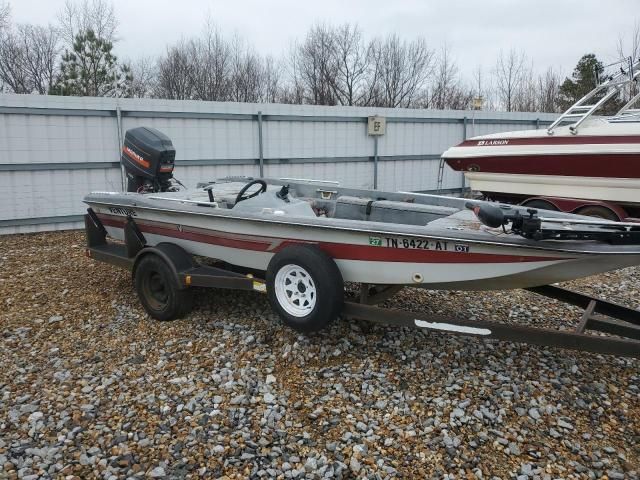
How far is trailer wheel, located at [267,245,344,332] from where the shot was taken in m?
3.33

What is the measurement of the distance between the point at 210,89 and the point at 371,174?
16.0m

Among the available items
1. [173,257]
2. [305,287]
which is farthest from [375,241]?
[173,257]

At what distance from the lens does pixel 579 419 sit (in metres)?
2.85

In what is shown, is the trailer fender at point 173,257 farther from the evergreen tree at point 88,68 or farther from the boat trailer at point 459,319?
the evergreen tree at point 88,68

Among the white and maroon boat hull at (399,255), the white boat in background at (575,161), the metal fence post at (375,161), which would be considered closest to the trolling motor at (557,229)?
the white and maroon boat hull at (399,255)

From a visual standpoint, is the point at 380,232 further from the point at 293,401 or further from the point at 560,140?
the point at 560,140

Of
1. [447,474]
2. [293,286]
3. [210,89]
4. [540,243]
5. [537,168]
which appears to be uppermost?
[210,89]

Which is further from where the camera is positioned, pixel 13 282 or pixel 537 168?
pixel 537 168

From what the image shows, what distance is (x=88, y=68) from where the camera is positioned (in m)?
20.2

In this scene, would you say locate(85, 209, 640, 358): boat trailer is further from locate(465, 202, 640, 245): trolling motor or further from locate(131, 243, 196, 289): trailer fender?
locate(465, 202, 640, 245): trolling motor

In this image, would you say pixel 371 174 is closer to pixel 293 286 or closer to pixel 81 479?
pixel 293 286

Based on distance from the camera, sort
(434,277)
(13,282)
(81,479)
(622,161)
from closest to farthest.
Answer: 1. (81,479)
2. (434,277)
3. (13,282)
4. (622,161)

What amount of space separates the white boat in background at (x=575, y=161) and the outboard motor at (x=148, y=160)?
5093 millimetres

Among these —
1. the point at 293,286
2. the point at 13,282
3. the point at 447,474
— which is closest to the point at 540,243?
the point at 447,474
